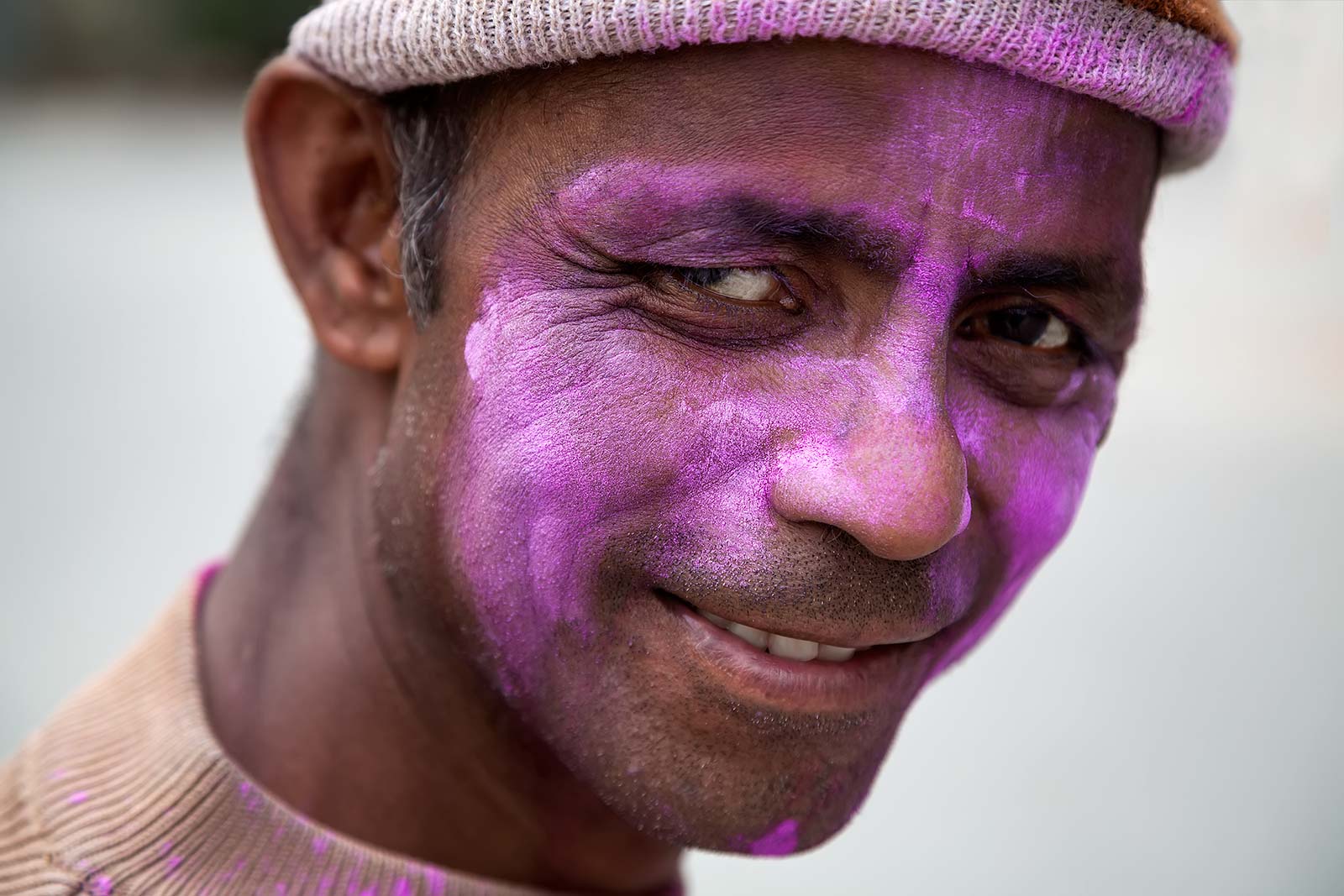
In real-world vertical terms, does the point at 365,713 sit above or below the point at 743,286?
below

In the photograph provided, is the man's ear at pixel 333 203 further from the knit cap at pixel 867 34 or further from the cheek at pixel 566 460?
the cheek at pixel 566 460

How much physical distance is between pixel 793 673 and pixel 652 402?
36cm

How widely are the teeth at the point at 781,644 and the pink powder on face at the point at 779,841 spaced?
201mm

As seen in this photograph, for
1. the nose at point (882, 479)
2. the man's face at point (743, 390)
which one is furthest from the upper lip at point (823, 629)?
the nose at point (882, 479)

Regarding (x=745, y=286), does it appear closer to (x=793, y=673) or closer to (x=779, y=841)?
(x=793, y=673)

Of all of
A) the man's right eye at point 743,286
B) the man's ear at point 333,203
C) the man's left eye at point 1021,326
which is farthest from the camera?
the man's ear at point 333,203

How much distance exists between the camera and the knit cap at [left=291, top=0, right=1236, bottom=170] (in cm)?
143

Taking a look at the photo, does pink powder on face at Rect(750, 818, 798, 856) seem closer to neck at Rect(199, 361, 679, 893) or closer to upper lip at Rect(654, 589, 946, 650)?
upper lip at Rect(654, 589, 946, 650)

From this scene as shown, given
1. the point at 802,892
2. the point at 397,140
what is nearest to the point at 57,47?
the point at 802,892

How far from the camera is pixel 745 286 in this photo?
1.56 m

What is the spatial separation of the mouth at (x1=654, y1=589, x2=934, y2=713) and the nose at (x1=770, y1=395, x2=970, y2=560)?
169mm

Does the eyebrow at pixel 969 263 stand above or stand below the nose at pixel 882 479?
above

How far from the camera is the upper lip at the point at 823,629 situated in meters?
1.52

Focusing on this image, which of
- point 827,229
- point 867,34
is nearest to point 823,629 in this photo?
point 827,229
